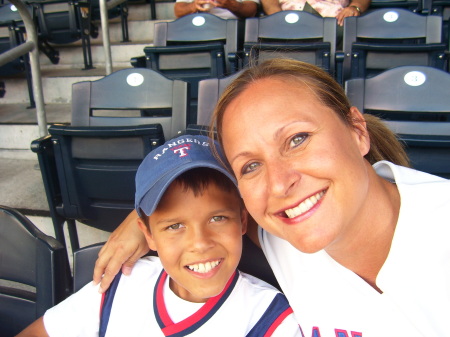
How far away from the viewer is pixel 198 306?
1000 mm

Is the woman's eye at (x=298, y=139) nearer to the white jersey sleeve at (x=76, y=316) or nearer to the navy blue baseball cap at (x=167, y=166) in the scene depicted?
the navy blue baseball cap at (x=167, y=166)

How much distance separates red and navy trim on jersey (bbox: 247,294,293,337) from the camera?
0.93 metres

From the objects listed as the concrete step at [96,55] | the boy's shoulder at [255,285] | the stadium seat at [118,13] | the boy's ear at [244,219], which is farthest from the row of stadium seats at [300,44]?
the stadium seat at [118,13]

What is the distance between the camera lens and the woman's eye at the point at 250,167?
0.88m

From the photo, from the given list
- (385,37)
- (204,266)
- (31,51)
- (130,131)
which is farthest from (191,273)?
(385,37)

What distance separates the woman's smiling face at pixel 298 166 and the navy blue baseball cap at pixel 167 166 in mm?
88

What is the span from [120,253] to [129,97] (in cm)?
127

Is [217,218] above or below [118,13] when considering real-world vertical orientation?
below

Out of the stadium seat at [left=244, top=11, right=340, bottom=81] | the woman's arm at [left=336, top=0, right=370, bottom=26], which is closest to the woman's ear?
the stadium seat at [left=244, top=11, right=340, bottom=81]

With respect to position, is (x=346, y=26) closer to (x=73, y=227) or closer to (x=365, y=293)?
(x=73, y=227)

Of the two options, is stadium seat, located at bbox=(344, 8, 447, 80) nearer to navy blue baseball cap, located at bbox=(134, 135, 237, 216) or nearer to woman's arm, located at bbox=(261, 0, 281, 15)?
woman's arm, located at bbox=(261, 0, 281, 15)

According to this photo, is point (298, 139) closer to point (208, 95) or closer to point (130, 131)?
point (130, 131)

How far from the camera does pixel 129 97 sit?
85.9 inches

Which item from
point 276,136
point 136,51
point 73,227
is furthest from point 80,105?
point 136,51
